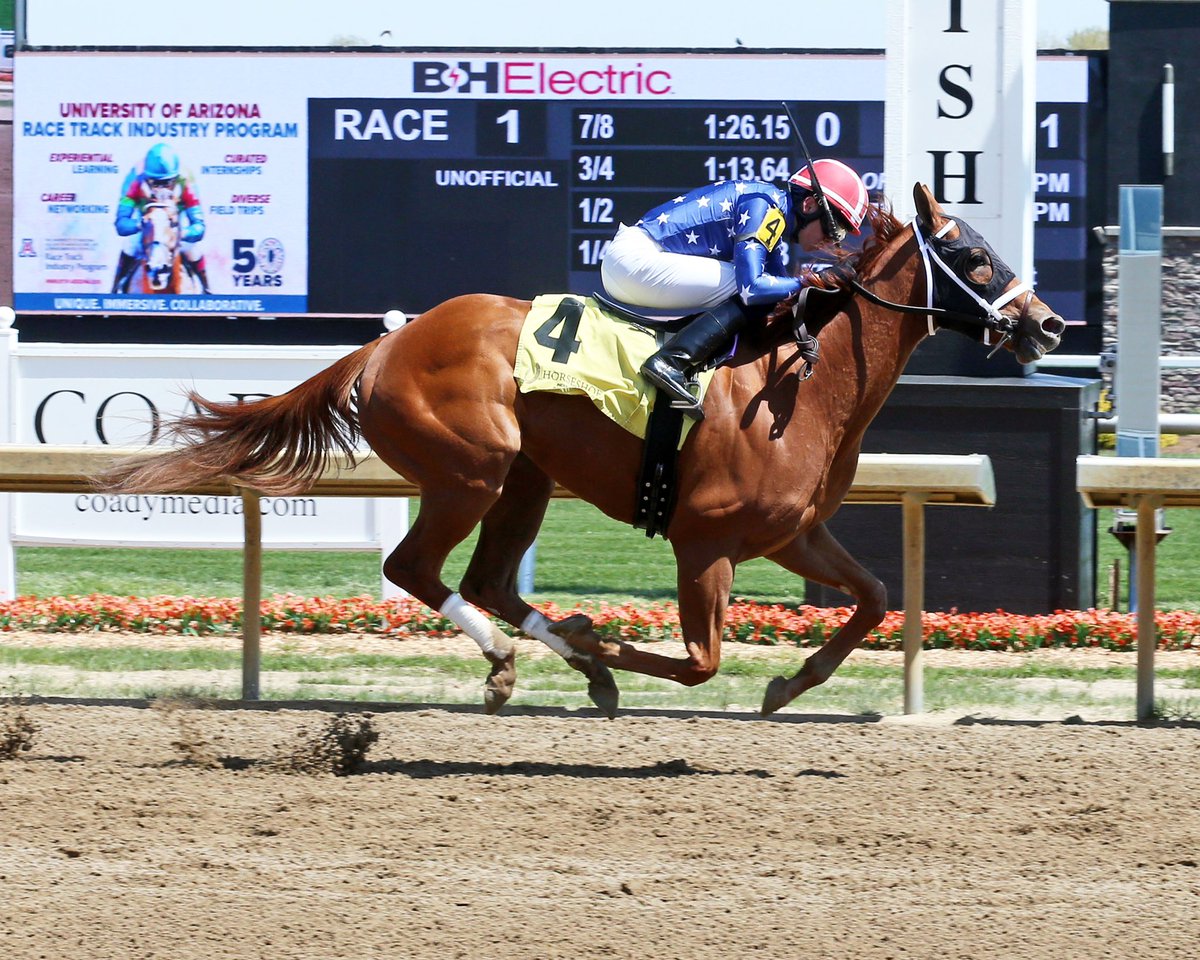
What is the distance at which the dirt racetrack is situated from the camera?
11.4 ft

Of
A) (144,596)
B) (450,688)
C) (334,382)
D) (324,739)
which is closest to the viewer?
(324,739)

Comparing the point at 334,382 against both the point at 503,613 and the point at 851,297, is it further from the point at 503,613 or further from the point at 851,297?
the point at 851,297

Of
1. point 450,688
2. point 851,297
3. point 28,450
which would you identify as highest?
point 851,297

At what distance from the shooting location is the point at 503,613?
5512 mm

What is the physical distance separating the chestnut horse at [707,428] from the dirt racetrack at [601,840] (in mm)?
404

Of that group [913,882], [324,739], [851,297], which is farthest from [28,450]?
[913,882]

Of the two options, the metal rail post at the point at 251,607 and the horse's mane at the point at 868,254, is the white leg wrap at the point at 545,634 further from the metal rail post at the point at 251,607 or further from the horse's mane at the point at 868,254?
the metal rail post at the point at 251,607

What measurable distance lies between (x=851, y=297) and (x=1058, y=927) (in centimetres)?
227

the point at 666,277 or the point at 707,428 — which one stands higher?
the point at 666,277

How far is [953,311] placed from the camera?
512 cm

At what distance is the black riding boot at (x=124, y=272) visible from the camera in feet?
64.2

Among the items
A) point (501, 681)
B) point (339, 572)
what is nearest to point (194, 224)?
point (339, 572)

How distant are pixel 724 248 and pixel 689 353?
43 centimetres

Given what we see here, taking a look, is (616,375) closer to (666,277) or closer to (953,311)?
(666,277)
